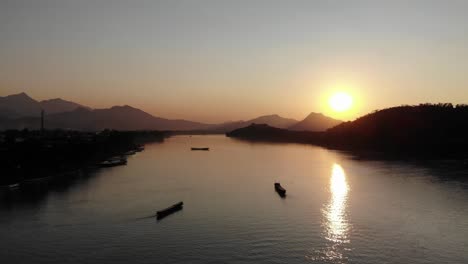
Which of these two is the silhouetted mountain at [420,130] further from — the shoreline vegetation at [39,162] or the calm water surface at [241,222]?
the shoreline vegetation at [39,162]

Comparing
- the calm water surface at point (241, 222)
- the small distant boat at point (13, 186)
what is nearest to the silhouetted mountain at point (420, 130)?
the calm water surface at point (241, 222)

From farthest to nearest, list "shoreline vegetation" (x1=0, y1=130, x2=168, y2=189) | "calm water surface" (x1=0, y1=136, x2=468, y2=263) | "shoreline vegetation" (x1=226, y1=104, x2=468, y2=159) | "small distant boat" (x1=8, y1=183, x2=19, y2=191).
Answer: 1. "shoreline vegetation" (x1=226, y1=104, x2=468, y2=159)
2. "shoreline vegetation" (x1=0, y1=130, x2=168, y2=189)
3. "small distant boat" (x1=8, y1=183, x2=19, y2=191)
4. "calm water surface" (x1=0, y1=136, x2=468, y2=263)

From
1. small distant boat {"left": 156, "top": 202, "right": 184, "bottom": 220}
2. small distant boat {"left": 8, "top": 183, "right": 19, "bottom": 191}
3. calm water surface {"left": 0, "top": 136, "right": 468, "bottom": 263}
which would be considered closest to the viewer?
calm water surface {"left": 0, "top": 136, "right": 468, "bottom": 263}

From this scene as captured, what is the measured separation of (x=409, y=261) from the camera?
32.4 metres

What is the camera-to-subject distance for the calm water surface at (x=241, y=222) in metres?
34.1

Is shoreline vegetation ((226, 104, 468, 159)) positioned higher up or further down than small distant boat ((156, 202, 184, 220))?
higher up

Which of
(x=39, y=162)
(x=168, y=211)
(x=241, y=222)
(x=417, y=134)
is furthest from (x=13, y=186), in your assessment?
(x=417, y=134)

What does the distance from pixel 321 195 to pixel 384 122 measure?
141558mm

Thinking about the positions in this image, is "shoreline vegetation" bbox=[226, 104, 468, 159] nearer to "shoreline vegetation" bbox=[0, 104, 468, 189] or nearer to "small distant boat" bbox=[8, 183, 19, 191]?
"shoreline vegetation" bbox=[0, 104, 468, 189]

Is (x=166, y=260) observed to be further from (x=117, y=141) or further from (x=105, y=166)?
(x=117, y=141)

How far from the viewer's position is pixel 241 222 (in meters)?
44.4

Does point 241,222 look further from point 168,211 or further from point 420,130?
point 420,130

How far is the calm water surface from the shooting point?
3412 centimetres

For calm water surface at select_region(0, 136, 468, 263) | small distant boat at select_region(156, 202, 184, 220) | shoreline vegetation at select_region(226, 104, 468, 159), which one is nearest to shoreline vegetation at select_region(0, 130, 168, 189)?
calm water surface at select_region(0, 136, 468, 263)
